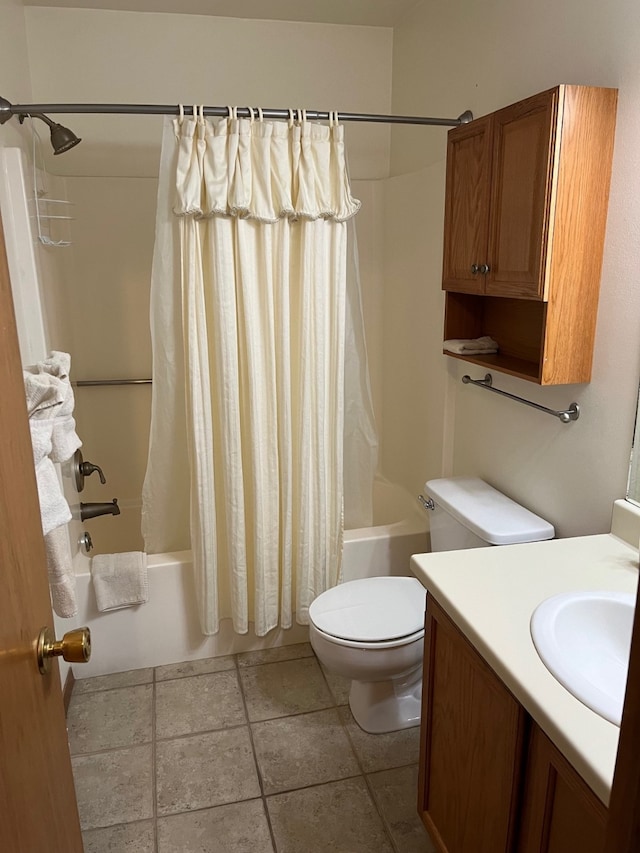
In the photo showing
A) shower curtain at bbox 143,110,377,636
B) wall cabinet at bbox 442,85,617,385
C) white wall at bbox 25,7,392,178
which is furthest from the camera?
white wall at bbox 25,7,392,178

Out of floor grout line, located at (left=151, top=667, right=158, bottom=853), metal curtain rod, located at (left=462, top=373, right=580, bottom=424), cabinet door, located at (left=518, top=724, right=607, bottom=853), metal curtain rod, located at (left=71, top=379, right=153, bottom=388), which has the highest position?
metal curtain rod, located at (left=462, top=373, right=580, bottom=424)

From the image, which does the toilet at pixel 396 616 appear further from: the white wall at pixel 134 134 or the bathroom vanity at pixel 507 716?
the white wall at pixel 134 134

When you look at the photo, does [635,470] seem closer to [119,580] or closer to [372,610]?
[372,610]

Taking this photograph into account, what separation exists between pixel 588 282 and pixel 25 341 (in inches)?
65.9

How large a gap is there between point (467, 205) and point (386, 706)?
1.63 meters

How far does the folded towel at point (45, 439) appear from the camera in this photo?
1454 millimetres

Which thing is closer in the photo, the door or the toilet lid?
the door

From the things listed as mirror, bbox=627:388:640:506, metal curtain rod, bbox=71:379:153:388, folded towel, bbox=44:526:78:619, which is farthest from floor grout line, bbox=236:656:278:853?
metal curtain rod, bbox=71:379:153:388

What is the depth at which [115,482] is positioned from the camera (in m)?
3.16

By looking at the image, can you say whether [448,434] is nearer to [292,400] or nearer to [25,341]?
[292,400]

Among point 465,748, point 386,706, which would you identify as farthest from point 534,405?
point 386,706

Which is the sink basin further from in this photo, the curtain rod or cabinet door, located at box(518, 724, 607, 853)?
the curtain rod

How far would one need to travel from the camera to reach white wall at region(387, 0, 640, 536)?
5.17 feet

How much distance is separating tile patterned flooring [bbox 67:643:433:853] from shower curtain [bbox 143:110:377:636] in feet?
0.87
